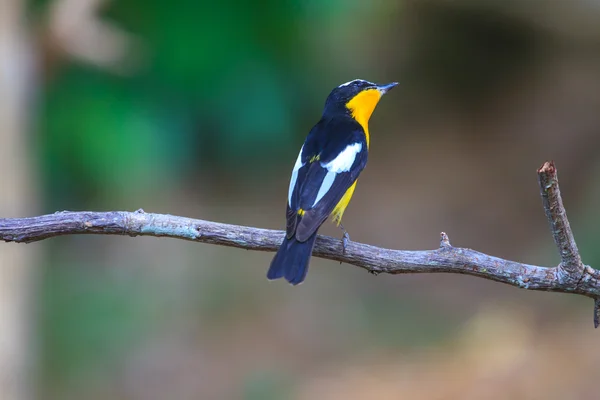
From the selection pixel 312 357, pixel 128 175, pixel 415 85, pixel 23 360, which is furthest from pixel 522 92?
pixel 23 360

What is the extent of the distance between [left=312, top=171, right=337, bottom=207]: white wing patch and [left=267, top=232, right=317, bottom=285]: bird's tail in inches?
12.9

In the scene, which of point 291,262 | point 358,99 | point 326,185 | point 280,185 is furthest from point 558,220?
point 280,185

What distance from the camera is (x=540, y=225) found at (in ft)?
28.1

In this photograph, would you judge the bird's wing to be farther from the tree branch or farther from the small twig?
the small twig

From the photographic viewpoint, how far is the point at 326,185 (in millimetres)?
3488

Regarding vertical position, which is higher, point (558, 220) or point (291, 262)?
point (558, 220)

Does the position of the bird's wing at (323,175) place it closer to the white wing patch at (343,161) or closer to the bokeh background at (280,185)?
the white wing patch at (343,161)

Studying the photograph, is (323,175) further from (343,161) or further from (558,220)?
(558,220)

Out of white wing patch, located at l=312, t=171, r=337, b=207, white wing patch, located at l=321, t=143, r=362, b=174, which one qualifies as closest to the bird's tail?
white wing patch, located at l=312, t=171, r=337, b=207

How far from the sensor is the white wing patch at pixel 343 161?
3586mm

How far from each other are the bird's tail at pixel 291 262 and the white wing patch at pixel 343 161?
603 millimetres

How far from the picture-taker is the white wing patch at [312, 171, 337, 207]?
342 cm

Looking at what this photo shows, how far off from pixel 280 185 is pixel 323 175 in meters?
6.94

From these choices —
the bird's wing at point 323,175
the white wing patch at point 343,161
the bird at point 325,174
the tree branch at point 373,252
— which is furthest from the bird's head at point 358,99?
the tree branch at point 373,252
